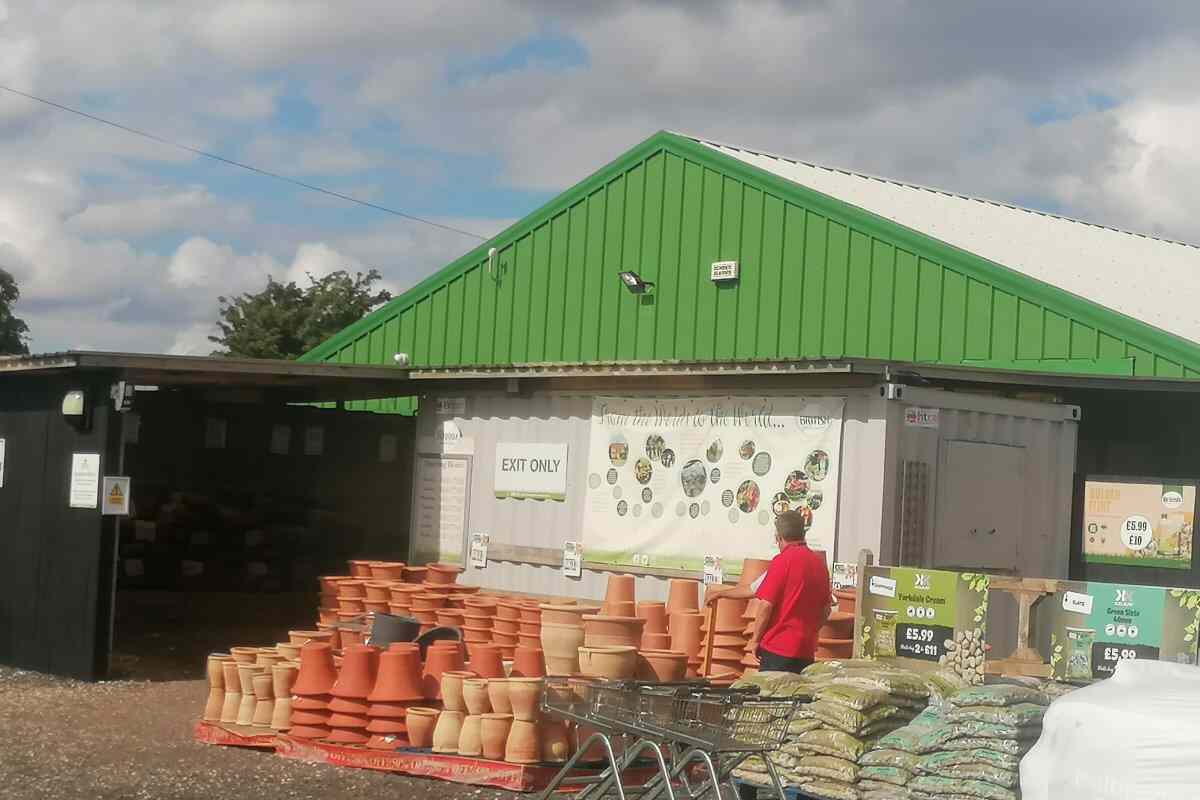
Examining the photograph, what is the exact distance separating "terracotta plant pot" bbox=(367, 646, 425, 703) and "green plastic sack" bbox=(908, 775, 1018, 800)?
3.79m

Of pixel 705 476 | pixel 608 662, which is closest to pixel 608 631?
pixel 608 662

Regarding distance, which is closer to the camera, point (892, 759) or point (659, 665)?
point (892, 759)

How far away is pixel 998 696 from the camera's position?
7.82 meters

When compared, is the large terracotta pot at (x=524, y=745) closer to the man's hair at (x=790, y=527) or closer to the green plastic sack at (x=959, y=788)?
the man's hair at (x=790, y=527)

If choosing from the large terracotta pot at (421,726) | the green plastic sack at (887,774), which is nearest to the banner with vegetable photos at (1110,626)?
the green plastic sack at (887,774)

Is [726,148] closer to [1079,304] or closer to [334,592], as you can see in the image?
[1079,304]

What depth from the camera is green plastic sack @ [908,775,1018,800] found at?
756cm

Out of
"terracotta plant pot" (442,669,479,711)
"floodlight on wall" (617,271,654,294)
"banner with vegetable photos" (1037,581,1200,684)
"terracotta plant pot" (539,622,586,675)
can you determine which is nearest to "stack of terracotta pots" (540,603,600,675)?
"terracotta plant pot" (539,622,586,675)

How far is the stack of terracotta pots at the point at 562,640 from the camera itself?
34.5 ft

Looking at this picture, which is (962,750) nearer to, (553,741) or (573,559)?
(553,741)

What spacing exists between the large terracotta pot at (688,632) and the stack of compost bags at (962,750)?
3201 mm

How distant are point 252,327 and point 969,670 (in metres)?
38.4

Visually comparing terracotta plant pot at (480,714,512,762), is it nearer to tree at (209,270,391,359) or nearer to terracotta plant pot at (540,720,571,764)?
terracotta plant pot at (540,720,571,764)

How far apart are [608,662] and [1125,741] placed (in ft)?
15.2
